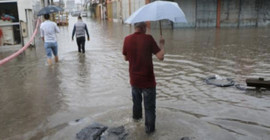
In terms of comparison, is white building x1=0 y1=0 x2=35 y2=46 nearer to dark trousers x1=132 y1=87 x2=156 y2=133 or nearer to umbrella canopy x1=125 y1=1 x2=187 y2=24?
dark trousers x1=132 y1=87 x2=156 y2=133

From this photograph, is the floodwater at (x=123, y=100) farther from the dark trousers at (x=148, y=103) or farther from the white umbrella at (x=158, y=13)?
the white umbrella at (x=158, y=13)

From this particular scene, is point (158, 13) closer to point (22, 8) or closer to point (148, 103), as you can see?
point (148, 103)

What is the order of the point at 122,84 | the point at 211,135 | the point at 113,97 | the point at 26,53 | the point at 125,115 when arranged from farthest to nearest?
the point at 26,53 < the point at 122,84 < the point at 113,97 < the point at 125,115 < the point at 211,135

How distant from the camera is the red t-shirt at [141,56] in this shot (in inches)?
162

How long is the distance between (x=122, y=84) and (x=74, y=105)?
1.82 m

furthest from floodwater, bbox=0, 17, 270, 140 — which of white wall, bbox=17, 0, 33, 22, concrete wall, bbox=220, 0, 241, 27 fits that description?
concrete wall, bbox=220, 0, 241, 27

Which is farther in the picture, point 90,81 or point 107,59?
point 107,59

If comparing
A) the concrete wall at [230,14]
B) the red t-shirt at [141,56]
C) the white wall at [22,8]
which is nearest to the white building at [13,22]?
the white wall at [22,8]

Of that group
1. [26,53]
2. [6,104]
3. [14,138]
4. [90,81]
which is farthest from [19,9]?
[14,138]

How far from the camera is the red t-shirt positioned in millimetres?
4117

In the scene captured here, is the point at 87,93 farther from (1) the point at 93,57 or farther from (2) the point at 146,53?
(1) the point at 93,57

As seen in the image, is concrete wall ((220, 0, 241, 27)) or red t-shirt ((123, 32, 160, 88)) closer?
red t-shirt ((123, 32, 160, 88))

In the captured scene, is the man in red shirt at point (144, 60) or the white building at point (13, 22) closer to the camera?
the man in red shirt at point (144, 60)

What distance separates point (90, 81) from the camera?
7.88 metres
